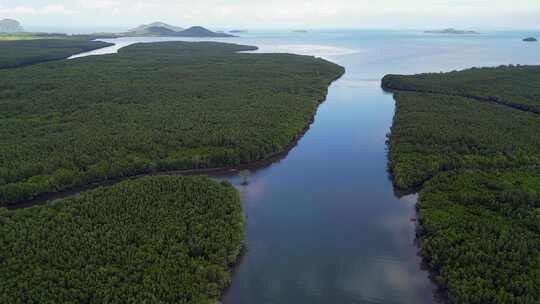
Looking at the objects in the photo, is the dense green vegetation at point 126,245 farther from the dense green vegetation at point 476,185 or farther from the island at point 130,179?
the dense green vegetation at point 476,185

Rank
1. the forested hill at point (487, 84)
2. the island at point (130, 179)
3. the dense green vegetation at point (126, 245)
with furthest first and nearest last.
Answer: the forested hill at point (487, 84)
the island at point (130, 179)
the dense green vegetation at point (126, 245)

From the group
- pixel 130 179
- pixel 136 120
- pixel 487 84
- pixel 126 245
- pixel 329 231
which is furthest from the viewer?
pixel 487 84

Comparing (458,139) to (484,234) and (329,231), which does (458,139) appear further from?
(329,231)

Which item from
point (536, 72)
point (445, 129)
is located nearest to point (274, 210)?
point (445, 129)

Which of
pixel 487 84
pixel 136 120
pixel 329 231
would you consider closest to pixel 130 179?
pixel 136 120

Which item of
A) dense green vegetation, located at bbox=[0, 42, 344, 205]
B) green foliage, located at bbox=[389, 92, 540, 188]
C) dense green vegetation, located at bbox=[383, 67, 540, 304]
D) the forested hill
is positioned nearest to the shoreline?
dense green vegetation, located at bbox=[0, 42, 344, 205]

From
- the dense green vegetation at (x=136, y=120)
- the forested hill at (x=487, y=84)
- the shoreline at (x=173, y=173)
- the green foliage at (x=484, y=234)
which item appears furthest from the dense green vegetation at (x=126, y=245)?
the forested hill at (x=487, y=84)
